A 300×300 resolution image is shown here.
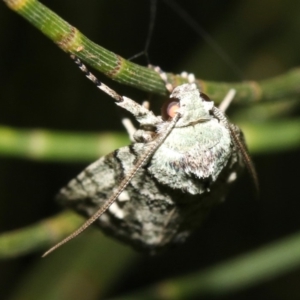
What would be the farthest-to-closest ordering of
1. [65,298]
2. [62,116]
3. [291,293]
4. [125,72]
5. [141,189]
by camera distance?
[291,293] → [62,116] → [65,298] → [141,189] → [125,72]

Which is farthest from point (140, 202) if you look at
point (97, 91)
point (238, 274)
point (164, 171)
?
point (97, 91)

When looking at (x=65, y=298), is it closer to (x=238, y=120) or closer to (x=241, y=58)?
A: (x=238, y=120)

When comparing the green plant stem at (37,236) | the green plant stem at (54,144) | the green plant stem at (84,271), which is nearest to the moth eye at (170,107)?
the green plant stem at (54,144)

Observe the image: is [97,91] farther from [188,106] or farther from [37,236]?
[188,106]

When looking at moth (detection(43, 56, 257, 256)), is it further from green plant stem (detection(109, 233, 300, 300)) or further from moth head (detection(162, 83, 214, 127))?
green plant stem (detection(109, 233, 300, 300))

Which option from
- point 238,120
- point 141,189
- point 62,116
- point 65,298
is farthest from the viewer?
point 62,116

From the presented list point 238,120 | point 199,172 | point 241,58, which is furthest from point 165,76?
point 241,58
